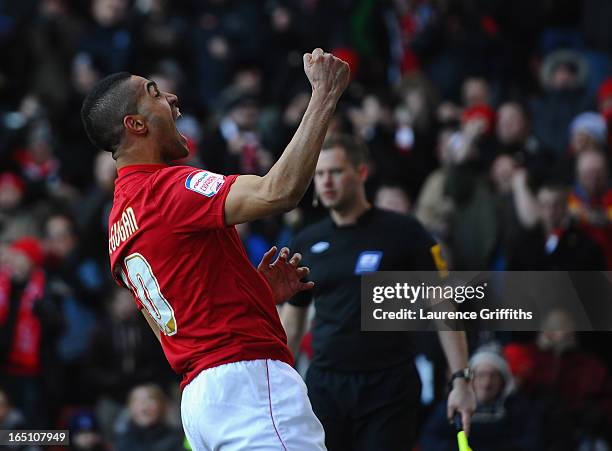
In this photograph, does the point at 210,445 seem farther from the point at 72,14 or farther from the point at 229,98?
the point at 72,14

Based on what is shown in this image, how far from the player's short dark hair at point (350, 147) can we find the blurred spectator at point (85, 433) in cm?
404

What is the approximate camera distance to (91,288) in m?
11.2

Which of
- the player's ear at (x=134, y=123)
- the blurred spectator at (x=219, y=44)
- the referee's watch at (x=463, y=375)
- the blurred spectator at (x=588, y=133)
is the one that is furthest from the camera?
the blurred spectator at (x=219, y=44)

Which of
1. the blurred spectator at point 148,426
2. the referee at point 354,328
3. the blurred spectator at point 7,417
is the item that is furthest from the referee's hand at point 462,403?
the blurred spectator at point 7,417

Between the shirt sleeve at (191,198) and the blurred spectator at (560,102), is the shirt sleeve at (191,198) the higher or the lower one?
the higher one

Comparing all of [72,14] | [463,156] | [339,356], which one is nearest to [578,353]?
[463,156]

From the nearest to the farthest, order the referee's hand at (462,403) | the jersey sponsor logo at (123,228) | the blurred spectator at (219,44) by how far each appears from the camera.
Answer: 1. the jersey sponsor logo at (123,228)
2. the referee's hand at (462,403)
3. the blurred spectator at (219,44)

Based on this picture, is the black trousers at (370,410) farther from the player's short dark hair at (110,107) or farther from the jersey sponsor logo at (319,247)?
the player's short dark hair at (110,107)

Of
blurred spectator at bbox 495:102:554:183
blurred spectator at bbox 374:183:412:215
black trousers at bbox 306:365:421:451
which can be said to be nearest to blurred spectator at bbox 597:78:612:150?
blurred spectator at bbox 495:102:554:183

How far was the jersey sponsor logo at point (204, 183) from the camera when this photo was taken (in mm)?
4449

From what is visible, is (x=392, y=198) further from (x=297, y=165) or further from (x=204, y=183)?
(x=297, y=165)

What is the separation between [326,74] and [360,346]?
2307mm

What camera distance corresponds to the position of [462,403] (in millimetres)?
5797

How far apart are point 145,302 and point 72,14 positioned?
11.0 metres
